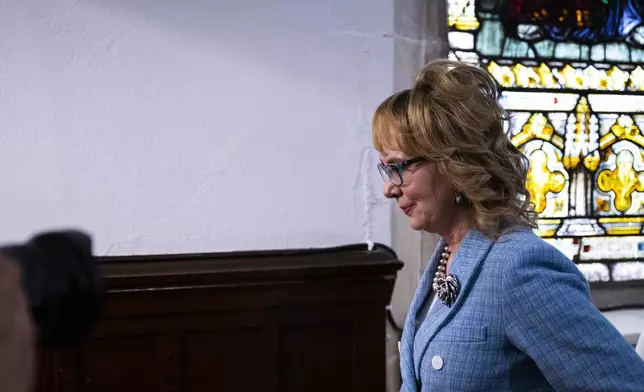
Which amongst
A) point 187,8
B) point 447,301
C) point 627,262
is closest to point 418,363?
point 447,301

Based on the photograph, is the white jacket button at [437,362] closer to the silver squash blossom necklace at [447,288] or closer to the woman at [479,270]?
the woman at [479,270]

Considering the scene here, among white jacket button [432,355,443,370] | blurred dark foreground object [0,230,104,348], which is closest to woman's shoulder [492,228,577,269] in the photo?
white jacket button [432,355,443,370]

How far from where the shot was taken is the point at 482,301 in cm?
146

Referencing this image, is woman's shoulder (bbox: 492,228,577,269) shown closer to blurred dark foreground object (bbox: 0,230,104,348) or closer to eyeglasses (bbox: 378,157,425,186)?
eyeglasses (bbox: 378,157,425,186)

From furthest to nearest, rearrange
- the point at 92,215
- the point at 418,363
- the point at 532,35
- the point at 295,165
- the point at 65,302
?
the point at 532,35
the point at 295,165
the point at 92,215
the point at 418,363
the point at 65,302

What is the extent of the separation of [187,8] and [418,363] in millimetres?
1488

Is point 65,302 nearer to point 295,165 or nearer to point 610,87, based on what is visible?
point 295,165

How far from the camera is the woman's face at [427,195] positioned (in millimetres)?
1640

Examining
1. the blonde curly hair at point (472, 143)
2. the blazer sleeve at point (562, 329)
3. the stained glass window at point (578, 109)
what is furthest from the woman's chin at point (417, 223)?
the stained glass window at point (578, 109)

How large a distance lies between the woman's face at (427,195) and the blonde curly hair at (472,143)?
0.09ft

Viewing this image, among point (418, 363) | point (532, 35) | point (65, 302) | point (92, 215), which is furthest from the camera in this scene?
point (532, 35)

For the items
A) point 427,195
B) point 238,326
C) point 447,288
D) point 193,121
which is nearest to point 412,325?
point 447,288

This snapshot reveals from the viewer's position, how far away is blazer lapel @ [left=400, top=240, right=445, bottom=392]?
5.32ft

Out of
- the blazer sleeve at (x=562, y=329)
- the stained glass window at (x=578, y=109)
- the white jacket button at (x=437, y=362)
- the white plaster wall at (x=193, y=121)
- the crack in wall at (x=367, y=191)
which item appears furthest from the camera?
the stained glass window at (x=578, y=109)
